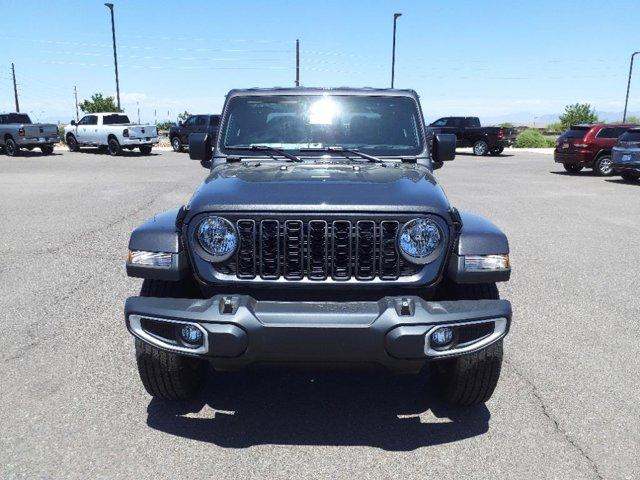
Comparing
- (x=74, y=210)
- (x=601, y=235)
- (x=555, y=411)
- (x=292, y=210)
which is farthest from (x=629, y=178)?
(x=292, y=210)

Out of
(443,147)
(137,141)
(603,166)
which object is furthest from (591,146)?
(137,141)

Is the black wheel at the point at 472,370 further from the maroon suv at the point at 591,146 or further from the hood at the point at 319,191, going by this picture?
the maroon suv at the point at 591,146

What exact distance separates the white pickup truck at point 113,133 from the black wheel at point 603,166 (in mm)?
18406

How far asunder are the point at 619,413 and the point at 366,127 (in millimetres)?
2529

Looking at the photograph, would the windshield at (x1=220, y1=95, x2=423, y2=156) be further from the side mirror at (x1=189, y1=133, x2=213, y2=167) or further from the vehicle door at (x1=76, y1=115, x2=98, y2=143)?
the vehicle door at (x1=76, y1=115, x2=98, y2=143)

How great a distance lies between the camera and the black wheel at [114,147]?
2717 centimetres

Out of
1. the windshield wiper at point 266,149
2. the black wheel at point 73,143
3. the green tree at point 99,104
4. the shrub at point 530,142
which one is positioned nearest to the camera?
the windshield wiper at point 266,149

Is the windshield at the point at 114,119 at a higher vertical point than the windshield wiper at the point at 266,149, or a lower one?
lower

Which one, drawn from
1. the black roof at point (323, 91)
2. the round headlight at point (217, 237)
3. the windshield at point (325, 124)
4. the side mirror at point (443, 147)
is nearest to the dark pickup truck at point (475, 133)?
the side mirror at point (443, 147)

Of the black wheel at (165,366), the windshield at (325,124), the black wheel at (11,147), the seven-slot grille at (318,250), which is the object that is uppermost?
the windshield at (325,124)

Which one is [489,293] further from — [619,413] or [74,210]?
[74,210]

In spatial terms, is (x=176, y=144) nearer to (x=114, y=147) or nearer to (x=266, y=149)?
(x=114, y=147)

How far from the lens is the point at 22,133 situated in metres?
26.2

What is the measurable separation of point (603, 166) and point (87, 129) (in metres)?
21.9
